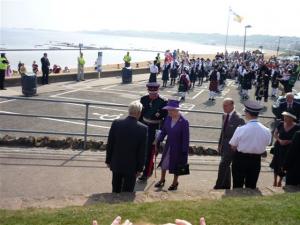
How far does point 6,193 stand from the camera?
20.7 feet

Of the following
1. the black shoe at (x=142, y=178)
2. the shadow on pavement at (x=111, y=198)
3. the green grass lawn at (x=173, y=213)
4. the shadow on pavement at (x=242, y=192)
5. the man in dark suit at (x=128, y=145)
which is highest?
the man in dark suit at (x=128, y=145)

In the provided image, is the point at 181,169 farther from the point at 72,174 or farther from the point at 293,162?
the point at 72,174

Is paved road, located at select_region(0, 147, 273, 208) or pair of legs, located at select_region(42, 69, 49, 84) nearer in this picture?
paved road, located at select_region(0, 147, 273, 208)

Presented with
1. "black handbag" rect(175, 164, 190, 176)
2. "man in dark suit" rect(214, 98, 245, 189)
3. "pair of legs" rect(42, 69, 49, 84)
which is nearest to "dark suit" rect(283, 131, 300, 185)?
"man in dark suit" rect(214, 98, 245, 189)

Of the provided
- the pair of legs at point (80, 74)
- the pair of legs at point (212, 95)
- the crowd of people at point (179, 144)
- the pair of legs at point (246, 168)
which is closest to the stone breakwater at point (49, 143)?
the crowd of people at point (179, 144)

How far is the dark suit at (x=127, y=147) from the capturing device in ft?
18.4

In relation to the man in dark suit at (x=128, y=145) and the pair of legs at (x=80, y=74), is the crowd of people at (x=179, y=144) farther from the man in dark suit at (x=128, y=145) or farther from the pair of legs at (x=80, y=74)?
the pair of legs at (x=80, y=74)

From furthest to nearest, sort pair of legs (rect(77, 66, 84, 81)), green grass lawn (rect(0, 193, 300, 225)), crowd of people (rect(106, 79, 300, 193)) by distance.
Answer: pair of legs (rect(77, 66, 84, 81)) → crowd of people (rect(106, 79, 300, 193)) → green grass lawn (rect(0, 193, 300, 225))

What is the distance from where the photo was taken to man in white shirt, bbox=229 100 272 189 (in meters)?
5.98

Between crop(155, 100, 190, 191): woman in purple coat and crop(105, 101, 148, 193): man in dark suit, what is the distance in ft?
3.36

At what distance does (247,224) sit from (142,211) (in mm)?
1232

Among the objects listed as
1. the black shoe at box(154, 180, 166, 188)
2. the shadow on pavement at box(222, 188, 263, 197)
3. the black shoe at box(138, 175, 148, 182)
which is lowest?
the black shoe at box(138, 175, 148, 182)

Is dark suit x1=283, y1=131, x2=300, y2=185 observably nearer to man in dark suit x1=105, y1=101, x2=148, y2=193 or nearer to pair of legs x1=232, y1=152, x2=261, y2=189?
pair of legs x1=232, y1=152, x2=261, y2=189

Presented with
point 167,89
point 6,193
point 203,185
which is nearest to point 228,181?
point 203,185
